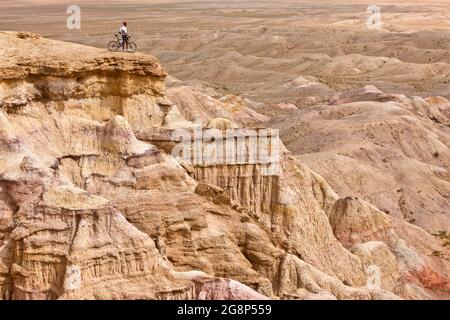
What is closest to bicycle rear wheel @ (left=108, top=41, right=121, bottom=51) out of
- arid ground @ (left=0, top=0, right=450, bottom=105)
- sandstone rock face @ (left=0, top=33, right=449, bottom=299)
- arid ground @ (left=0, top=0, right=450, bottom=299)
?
arid ground @ (left=0, top=0, right=450, bottom=299)

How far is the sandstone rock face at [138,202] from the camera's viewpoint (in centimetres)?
1869

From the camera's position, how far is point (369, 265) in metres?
27.7

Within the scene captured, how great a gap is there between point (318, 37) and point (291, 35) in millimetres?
5979

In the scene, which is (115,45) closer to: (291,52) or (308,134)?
(308,134)

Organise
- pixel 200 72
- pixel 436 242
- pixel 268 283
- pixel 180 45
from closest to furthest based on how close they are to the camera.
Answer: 1. pixel 268 283
2. pixel 436 242
3. pixel 200 72
4. pixel 180 45

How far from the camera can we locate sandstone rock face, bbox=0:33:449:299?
61.3ft

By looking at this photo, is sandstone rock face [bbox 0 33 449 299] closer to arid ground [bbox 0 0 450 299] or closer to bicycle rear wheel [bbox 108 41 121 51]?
arid ground [bbox 0 0 450 299]

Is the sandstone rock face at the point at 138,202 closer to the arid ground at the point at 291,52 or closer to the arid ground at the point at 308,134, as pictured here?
the arid ground at the point at 308,134

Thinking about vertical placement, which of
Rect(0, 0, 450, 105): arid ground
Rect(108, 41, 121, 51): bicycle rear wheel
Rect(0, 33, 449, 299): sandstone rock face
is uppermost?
Rect(0, 0, 450, 105): arid ground

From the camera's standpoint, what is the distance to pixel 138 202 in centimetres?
2116

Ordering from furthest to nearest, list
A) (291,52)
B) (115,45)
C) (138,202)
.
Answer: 1. (291,52)
2. (115,45)
3. (138,202)

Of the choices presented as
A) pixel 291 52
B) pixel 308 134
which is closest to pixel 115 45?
pixel 308 134

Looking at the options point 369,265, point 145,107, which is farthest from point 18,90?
point 369,265
